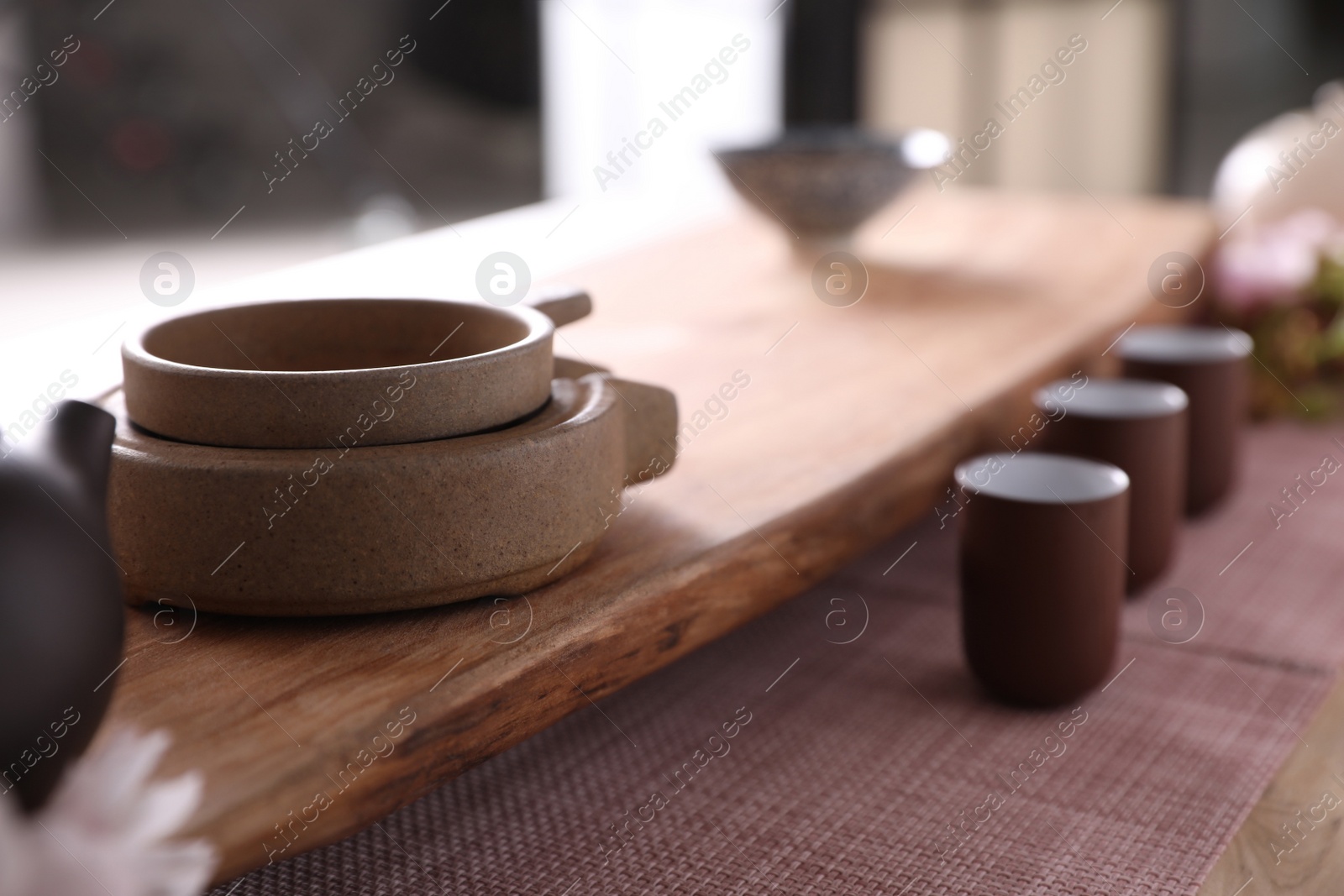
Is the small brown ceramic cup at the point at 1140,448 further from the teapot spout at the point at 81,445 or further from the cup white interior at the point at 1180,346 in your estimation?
the teapot spout at the point at 81,445

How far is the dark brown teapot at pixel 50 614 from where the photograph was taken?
17.9 inches

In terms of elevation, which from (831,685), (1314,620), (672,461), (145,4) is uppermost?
(145,4)

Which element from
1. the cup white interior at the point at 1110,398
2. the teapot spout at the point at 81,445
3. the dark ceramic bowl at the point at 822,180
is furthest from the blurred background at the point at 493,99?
the teapot spout at the point at 81,445

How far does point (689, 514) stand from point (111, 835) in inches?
16.6

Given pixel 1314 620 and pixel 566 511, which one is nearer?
pixel 566 511

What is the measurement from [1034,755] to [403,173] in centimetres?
449

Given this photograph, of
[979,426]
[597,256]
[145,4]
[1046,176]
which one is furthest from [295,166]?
[979,426]

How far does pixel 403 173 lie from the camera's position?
5.00 meters

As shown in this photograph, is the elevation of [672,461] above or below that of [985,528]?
above

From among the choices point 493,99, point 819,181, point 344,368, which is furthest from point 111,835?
point 493,99

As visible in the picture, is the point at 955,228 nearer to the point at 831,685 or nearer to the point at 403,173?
the point at 831,685

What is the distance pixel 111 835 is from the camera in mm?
465

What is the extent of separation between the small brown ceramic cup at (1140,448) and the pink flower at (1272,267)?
705 mm

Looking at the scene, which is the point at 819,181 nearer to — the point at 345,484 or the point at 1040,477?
the point at 1040,477
